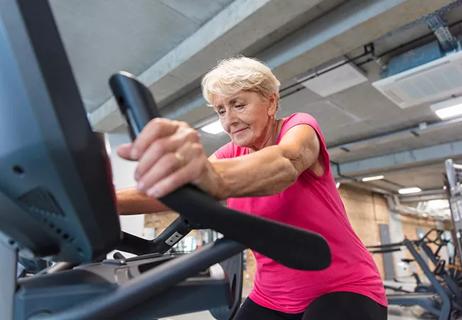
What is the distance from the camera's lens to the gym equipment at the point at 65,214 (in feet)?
1.44

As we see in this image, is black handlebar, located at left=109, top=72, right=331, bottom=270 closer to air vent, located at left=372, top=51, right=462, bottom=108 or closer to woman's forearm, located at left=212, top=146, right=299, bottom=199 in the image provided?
woman's forearm, located at left=212, top=146, right=299, bottom=199

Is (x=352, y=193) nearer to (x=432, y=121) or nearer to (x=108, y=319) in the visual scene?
(x=432, y=121)

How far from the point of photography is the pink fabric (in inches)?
40.2

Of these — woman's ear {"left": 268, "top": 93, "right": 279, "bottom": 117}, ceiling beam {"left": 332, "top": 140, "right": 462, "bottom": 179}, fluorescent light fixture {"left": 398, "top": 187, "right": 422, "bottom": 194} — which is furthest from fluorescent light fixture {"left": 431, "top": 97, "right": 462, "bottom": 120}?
fluorescent light fixture {"left": 398, "top": 187, "right": 422, "bottom": 194}

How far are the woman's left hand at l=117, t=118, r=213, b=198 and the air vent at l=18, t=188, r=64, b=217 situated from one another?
0.35ft

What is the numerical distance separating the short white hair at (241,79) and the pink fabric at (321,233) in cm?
16

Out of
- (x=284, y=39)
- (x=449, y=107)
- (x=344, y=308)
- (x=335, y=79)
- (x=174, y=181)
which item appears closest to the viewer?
(x=174, y=181)

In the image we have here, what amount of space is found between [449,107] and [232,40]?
3.48 metres

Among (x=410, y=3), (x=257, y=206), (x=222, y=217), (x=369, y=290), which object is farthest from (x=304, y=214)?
(x=410, y=3)

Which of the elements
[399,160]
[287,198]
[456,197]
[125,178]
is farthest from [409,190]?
[287,198]

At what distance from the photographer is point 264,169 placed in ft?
2.18

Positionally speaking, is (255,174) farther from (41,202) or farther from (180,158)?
(41,202)

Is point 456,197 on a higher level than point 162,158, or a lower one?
higher

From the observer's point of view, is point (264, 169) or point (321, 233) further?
point (321, 233)
